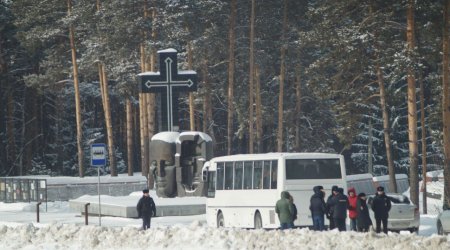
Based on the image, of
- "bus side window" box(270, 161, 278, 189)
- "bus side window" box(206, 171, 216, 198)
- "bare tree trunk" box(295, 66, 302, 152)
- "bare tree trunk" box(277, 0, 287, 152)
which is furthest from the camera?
"bare tree trunk" box(295, 66, 302, 152)

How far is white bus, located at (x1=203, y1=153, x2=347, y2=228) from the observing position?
33.8 metres

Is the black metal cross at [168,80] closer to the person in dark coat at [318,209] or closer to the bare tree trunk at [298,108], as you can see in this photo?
the person in dark coat at [318,209]

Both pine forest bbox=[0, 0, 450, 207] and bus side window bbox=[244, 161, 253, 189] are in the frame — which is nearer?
bus side window bbox=[244, 161, 253, 189]

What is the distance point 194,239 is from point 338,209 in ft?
14.9

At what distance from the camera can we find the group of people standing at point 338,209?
1130 inches

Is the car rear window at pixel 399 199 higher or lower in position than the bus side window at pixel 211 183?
lower

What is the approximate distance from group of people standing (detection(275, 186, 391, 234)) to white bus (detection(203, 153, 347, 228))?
4134 millimetres

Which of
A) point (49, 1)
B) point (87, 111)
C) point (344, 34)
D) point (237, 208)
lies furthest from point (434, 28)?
point (87, 111)

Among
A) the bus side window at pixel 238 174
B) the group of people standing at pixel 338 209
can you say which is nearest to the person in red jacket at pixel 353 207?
the group of people standing at pixel 338 209

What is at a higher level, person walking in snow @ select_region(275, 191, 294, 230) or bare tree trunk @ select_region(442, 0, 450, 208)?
bare tree trunk @ select_region(442, 0, 450, 208)

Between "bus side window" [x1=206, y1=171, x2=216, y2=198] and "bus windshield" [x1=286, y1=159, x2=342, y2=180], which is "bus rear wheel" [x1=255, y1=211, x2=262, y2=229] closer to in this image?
"bus windshield" [x1=286, y1=159, x2=342, y2=180]

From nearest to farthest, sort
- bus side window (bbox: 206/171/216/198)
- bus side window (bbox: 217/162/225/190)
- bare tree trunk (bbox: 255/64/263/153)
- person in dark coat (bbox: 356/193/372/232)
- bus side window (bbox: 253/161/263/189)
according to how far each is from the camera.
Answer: person in dark coat (bbox: 356/193/372/232)
bus side window (bbox: 253/161/263/189)
bus side window (bbox: 217/162/225/190)
bus side window (bbox: 206/171/216/198)
bare tree trunk (bbox: 255/64/263/153)

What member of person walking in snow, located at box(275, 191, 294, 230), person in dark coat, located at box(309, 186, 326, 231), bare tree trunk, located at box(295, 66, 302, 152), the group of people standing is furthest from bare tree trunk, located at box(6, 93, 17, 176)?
person in dark coat, located at box(309, 186, 326, 231)

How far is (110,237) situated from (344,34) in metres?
20.8
